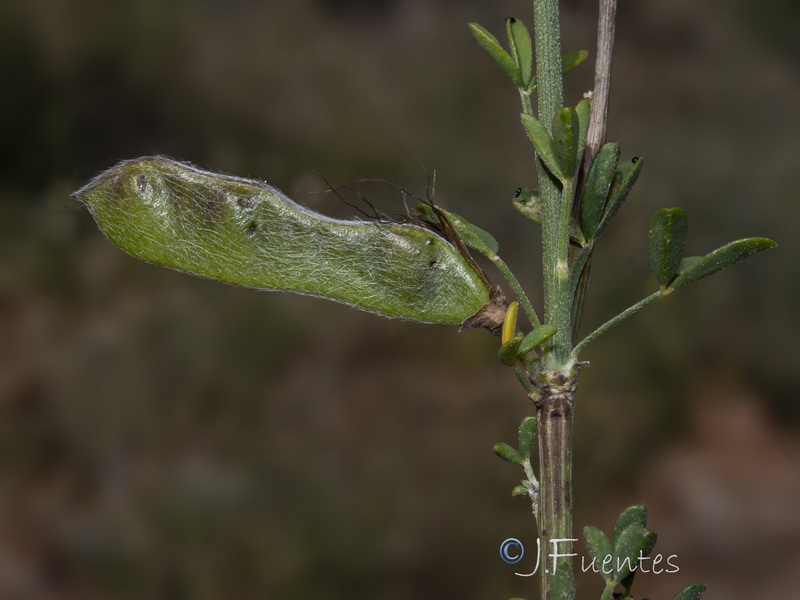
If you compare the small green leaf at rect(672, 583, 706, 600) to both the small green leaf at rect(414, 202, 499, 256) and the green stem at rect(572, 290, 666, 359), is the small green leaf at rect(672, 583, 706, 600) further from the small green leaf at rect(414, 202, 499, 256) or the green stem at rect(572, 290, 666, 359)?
the small green leaf at rect(414, 202, 499, 256)

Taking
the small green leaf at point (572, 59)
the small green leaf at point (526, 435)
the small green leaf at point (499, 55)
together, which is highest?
the small green leaf at point (572, 59)

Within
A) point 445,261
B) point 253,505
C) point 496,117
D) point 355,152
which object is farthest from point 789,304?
point 445,261

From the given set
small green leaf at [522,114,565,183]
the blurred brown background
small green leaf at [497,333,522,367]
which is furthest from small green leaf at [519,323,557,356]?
the blurred brown background

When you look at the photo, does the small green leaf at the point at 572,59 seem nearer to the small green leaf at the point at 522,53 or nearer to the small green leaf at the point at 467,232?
the small green leaf at the point at 522,53

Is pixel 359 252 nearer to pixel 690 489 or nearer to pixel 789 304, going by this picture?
pixel 690 489

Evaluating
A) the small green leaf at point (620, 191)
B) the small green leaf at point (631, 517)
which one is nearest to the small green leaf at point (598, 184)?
the small green leaf at point (620, 191)

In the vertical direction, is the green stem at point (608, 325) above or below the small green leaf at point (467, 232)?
below

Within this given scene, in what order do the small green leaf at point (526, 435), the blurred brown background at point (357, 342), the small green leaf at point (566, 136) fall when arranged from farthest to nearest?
the blurred brown background at point (357, 342) → the small green leaf at point (526, 435) → the small green leaf at point (566, 136)
